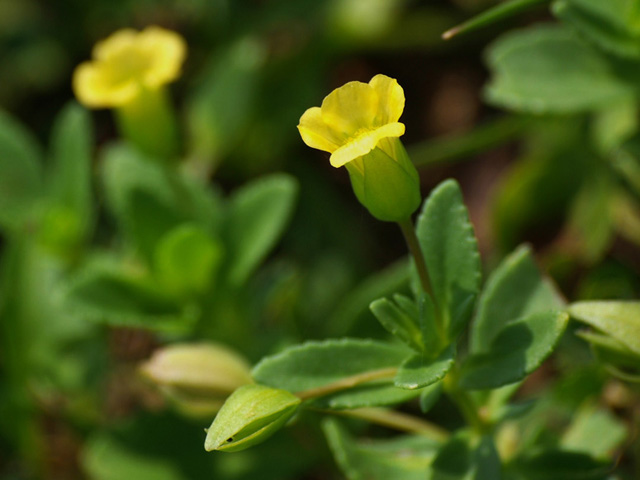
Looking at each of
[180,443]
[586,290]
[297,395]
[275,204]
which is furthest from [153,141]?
[586,290]

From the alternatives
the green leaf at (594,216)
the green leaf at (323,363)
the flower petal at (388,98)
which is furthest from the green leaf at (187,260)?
the green leaf at (594,216)

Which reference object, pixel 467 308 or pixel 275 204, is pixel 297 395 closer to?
pixel 467 308

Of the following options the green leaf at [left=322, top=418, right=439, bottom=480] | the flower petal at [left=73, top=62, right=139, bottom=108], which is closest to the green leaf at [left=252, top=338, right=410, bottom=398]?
the green leaf at [left=322, top=418, right=439, bottom=480]

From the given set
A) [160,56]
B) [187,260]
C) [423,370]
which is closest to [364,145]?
[423,370]

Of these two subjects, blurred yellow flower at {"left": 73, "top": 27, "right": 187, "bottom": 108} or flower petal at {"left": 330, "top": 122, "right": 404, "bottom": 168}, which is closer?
flower petal at {"left": 330, "top": 122, "right": 404, "bottom": 168}

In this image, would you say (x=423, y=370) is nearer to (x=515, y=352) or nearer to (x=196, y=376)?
(x=515, y=352)

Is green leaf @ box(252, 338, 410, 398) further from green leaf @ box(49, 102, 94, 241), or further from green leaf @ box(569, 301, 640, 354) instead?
green leaf @ box(49, 102, 94, 241)
